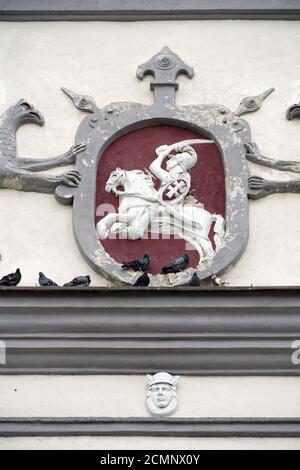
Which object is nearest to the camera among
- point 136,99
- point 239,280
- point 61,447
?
point 61,447

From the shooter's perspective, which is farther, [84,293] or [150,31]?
[150,31]

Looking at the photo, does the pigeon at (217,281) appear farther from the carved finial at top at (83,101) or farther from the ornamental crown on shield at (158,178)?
the carved finial at top at (83,101)

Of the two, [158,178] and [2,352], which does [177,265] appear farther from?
[2,352]

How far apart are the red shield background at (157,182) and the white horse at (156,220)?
1.7 inches

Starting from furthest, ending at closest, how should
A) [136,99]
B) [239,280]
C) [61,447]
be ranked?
[136,99] → [239,280] → [61,447]

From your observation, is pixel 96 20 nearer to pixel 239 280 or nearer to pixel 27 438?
pixel 239 280

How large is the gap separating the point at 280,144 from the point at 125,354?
5.66 feet

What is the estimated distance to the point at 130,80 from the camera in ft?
37.4

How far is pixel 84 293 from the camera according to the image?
1019 cm

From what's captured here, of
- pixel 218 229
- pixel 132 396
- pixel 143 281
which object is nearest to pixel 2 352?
pixel 132 396

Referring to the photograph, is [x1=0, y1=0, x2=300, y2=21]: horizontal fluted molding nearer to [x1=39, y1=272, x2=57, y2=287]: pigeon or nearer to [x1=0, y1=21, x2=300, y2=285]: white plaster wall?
[x1=0, y1=21, x2=300, y2=285]: white plaster wall

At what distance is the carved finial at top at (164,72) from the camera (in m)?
11.3

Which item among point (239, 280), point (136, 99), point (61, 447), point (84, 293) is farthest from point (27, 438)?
point (136, 99)

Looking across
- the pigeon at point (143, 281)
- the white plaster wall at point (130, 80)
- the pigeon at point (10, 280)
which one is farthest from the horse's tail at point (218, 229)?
the pigeon at point (10, 280)
